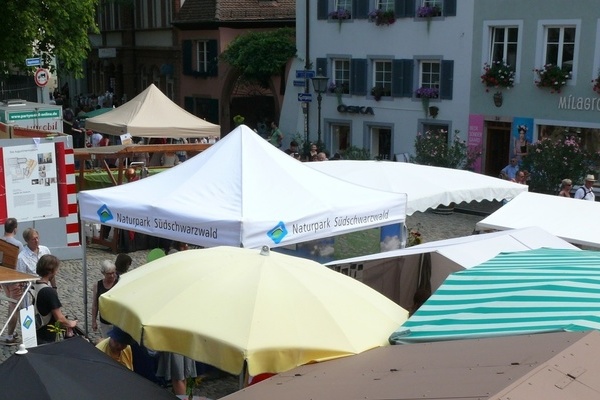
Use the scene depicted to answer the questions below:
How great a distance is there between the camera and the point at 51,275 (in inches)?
340

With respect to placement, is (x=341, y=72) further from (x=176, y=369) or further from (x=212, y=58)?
(x=176, y=369)

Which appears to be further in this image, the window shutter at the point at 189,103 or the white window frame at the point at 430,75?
the window shutter at the point at 189,103

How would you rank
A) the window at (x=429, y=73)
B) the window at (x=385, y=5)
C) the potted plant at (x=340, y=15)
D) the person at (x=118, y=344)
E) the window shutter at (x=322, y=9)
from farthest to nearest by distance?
the window shutter at (x=322, y=9) → the potted plant at (x=340, y=15) → the window at (x=385, y=5) → the window at (x=429, y=73) → the person at (x=118, y=344)

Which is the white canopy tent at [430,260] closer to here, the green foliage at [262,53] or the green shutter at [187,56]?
the green foliage at [262,53]

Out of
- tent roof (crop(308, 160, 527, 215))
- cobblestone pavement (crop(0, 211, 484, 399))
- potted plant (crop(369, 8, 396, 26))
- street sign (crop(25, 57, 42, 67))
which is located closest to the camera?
cobblestone pavement (crop(0, 211, 484, 399))

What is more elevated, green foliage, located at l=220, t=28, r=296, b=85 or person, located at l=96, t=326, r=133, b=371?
green foliage, located at l=220, t=28, r=296, b=85

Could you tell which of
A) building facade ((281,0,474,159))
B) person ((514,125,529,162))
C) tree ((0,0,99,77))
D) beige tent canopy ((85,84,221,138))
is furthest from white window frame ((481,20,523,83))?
tree ((0,0,99,77))

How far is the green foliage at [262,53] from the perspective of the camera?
3170cm

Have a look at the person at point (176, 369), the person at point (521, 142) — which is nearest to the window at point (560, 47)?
the person at point (521, 142)

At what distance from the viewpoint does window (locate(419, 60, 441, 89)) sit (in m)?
26.8

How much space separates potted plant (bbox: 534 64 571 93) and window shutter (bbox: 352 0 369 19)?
705cm

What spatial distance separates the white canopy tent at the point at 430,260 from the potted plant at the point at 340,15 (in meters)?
20.9

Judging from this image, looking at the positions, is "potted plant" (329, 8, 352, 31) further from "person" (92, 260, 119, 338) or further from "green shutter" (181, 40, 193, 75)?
"person" (92, 260, 119, 338)

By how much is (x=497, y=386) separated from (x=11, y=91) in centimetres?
3191
